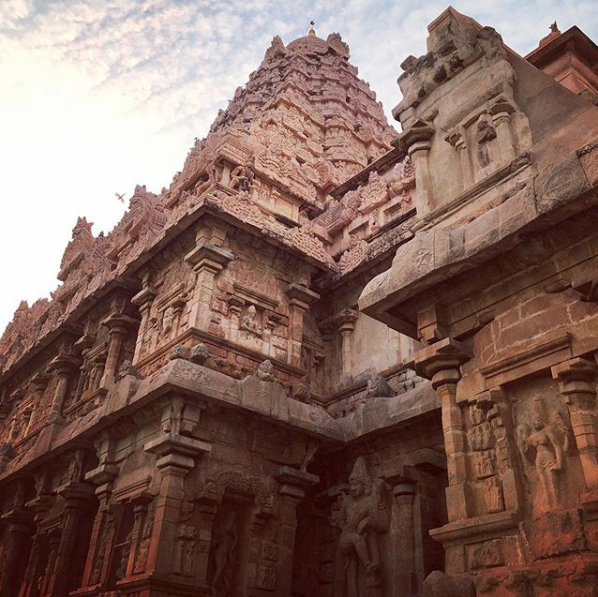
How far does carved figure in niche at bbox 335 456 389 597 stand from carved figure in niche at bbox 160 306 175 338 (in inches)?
174

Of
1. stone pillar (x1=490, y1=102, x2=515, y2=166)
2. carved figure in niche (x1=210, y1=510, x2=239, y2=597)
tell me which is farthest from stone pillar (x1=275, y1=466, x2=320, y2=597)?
stone pillar (x1=490, y1=102, x2=515, y2=166)

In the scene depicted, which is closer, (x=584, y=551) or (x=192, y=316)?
(x=584, y=551)

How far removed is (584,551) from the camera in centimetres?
478

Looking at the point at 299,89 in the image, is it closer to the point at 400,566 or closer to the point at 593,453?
the point at 400,566

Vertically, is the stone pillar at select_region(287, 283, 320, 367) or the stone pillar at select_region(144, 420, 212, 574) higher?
the stone pillar at select_region(287, 283, 320, 367)

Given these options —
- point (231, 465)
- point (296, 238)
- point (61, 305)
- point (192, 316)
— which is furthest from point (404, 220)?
point (61, 305)

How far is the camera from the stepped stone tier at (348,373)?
5.57 metres

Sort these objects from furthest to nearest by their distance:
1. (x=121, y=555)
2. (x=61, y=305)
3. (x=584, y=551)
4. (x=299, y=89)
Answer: (x=299, y=89) < (x=61, y=305) < (x=121, y=555) < (x=584, y=551)

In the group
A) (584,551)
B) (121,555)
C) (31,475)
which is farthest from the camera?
(31,475)

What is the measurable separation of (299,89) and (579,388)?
2336 centimetres

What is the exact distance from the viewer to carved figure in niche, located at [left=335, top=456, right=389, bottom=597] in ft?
32.4

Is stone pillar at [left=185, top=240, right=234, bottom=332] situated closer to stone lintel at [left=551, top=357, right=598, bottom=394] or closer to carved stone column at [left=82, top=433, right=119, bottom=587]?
carved stone column at [left=82, top=433, right=119, bottom=587]

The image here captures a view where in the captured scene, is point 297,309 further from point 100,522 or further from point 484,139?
point 484,139

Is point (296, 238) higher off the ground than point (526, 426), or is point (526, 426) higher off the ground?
point (296, 238)
